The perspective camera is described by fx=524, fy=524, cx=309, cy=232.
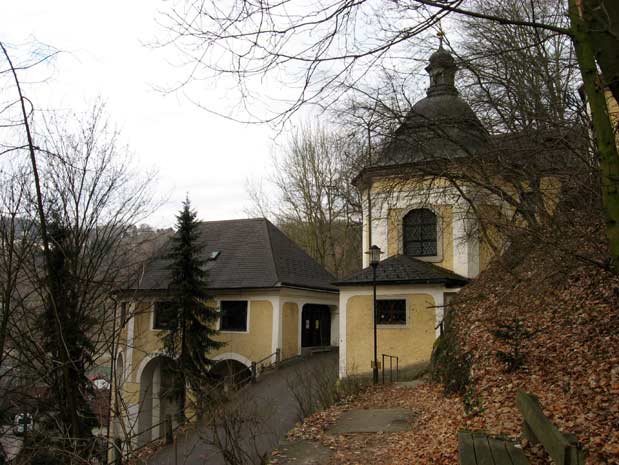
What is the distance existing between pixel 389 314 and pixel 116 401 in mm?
13311

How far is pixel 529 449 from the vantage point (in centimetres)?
485

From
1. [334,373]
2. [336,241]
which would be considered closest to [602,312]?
[334,373]

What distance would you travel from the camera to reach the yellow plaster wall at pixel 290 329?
953 inches

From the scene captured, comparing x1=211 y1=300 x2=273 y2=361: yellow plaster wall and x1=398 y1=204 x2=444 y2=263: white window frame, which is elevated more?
x1=398 y1=204 x2=444 y2=263: white window frame

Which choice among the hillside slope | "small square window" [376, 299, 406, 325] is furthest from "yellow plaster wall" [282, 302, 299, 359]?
the hillside slope

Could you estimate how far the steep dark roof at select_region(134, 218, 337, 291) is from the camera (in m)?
24.8

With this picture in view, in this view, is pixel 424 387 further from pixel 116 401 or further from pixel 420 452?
pixel 116 401

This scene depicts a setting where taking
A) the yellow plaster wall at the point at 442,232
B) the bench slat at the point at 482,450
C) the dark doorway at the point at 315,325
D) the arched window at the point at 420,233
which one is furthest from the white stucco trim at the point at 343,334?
the bench slat at the point at 482,450

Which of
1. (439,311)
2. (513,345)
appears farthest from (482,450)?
(439,311)

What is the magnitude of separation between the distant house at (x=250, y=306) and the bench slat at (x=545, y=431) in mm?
18139

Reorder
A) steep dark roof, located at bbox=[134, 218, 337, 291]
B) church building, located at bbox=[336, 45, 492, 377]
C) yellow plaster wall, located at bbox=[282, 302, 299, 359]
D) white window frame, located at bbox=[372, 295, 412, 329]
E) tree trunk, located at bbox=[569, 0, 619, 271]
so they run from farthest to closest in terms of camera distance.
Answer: steep dark roof, located at bbox=[134, 218, 337, 291], yellow plaster wall, located at bbox=[282, 302, 299, 359], white window frame, located at bbox=[372, 295, 412, 329], church building, located at bbox=[336, 45, 492, 377], tree trunk, located at bbox=[569, 0, 619, 271]

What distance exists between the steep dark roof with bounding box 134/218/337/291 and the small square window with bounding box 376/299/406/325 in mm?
6118

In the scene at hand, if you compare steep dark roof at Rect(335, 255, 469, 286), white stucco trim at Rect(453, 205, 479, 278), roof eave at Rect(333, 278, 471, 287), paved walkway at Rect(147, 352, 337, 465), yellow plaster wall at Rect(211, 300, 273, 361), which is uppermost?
white stucco trim at Rect(453, 205, 479, 278)

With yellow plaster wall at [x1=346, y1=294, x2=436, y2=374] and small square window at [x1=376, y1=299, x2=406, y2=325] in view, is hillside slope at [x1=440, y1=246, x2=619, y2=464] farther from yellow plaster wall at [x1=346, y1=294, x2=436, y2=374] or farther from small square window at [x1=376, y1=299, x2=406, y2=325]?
small square window at [x1=376, y1=299, x2=406, y2=325]
